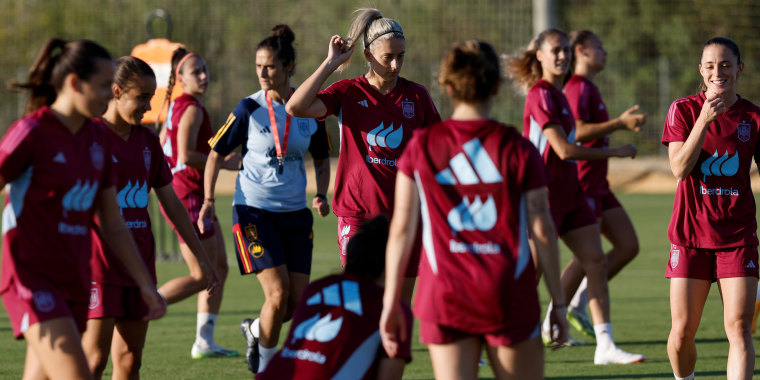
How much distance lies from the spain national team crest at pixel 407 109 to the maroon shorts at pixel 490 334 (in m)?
2.23

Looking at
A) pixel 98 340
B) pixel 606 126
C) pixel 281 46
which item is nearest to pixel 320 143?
pixel 281 46

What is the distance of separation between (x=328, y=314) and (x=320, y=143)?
11.1 feet

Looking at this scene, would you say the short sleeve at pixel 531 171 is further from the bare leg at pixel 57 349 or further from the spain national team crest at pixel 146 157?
the spain national team crest at pixel 146 157

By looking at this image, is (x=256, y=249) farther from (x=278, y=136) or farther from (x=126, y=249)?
(x=126, y=249)

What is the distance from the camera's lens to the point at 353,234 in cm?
572

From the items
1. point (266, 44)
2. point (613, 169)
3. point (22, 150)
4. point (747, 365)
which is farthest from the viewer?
point (613, 169)

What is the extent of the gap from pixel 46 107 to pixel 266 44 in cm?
290

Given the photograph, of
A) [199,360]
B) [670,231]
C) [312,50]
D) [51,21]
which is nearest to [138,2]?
[51,21]

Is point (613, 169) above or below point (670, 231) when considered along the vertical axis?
below

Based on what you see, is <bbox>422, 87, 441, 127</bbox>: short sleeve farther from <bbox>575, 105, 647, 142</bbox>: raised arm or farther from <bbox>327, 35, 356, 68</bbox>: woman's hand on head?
<bbox>575, 105, 647, 142</bbox>: raised arm

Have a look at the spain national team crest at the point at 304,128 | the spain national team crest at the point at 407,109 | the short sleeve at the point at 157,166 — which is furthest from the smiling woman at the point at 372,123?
the spain national team crest at the point at 304,128

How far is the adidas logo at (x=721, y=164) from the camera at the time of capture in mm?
5613

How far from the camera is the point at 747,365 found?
546 centimetres

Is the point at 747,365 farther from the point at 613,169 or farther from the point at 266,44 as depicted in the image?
the point at 613,169
